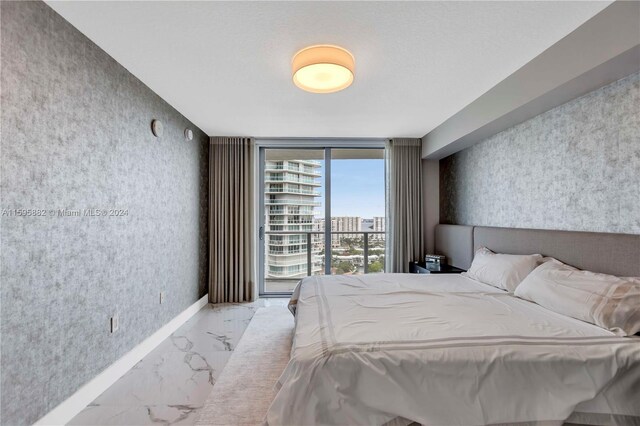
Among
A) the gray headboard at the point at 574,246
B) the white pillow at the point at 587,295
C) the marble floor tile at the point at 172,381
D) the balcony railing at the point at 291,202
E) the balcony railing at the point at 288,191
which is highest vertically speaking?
the balcony railing at the point at 288,191

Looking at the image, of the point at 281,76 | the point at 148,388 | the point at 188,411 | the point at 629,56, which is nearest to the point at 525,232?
the point at 629,56

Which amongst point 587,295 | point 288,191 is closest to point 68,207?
point 288,191

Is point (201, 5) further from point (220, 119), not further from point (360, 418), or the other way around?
point (360, 418)

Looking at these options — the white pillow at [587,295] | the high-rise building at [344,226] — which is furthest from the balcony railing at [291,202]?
the white pillow at [587,295]

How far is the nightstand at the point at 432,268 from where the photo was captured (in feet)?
11.4

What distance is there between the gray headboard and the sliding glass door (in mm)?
1711

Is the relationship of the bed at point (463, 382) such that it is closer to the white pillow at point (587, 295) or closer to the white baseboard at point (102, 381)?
the white pillow at point (587, 295)

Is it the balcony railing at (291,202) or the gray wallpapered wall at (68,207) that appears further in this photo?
the balcony railing at (291,202)

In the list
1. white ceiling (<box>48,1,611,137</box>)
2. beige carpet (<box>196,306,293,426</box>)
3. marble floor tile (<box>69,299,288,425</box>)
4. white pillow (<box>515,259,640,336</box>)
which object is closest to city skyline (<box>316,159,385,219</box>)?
white ceiling (<box>48,1,611,137</box>)

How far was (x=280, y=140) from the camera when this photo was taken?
4152mm

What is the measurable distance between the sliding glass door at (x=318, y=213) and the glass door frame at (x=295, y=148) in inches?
0.6

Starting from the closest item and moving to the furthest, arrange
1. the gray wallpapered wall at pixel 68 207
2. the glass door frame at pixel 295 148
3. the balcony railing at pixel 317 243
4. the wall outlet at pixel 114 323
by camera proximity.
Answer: the gray wallpapered wall at pixel 68 207
the wall outlet at pixel 114 323
the glass door frame at pixel 295 148
the balcony railing at pixel 317 243

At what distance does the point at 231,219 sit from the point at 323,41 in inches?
113

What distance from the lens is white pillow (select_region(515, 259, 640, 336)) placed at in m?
1.50
